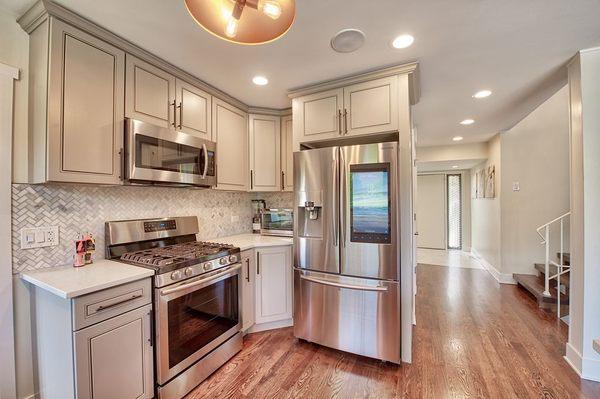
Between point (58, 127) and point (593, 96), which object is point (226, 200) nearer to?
point (58, 127)

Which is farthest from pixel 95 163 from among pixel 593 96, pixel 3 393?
pixel 593 96

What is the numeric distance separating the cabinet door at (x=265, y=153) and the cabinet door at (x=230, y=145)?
0.08m

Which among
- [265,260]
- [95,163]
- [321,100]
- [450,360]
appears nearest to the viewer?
[95,163]

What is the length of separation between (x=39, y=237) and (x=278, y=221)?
2.00 meters

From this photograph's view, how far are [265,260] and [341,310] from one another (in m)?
0.85

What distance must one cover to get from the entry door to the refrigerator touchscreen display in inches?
218

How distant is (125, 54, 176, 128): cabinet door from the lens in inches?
71.7

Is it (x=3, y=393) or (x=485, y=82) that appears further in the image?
(x=485, y=82)

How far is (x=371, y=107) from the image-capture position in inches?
84.8

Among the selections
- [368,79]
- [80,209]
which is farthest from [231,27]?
[80,209]

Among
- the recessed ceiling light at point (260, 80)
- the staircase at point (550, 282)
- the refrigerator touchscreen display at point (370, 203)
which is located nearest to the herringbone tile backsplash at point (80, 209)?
the recessed ceiling light at point (260, 80)

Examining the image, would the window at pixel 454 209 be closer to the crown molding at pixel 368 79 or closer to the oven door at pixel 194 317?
the crown molding at pixel 368 79

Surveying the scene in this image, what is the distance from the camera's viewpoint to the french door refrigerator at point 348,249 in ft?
6.64

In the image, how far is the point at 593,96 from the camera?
6.19ft
